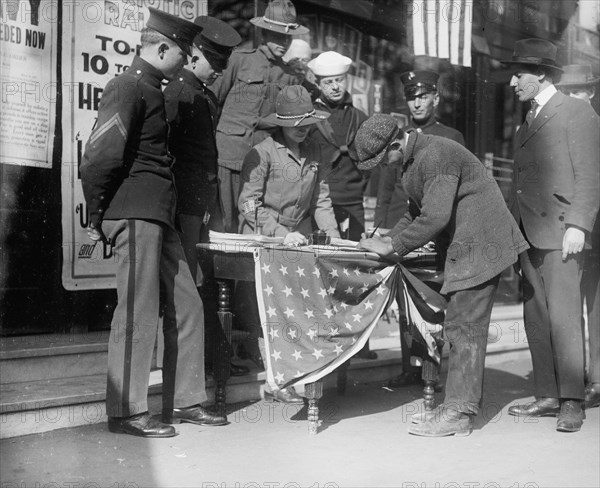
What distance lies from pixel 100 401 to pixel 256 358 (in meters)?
1.44

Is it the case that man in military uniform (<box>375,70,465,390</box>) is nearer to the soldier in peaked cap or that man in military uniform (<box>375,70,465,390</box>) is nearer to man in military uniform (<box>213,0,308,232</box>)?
man in military uniform (<box>213,0,308,232</box>)

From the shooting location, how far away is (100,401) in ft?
16.5

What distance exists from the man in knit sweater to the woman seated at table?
1.92 ft

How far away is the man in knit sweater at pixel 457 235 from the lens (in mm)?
5000

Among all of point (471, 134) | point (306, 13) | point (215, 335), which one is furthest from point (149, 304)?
point (471, 134)

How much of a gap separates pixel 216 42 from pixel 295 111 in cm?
69

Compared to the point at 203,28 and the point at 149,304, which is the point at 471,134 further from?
the point at 149,304

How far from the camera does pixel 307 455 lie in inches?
180

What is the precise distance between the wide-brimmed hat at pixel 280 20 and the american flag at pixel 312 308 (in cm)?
188

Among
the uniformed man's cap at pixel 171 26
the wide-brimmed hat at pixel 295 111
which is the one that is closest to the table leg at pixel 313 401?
the wide-brimmed hat at pixel 295 111

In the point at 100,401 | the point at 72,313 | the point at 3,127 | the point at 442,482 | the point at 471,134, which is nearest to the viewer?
the point at 442,482

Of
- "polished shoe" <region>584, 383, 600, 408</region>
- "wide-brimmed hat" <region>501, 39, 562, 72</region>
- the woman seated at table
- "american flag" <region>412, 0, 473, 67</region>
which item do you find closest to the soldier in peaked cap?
the woman seated at table

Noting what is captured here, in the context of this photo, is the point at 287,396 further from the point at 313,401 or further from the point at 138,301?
the point at 138,301

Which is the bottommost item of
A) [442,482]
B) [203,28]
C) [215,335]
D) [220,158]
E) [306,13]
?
[442,482]
